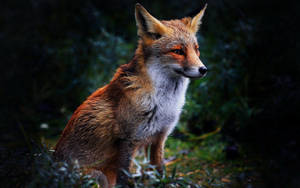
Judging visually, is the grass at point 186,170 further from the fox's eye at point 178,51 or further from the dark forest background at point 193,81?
the fox's eye at point 178,51

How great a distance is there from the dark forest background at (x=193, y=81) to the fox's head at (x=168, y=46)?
868 mm

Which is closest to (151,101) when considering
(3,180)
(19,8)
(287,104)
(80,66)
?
(3,180)

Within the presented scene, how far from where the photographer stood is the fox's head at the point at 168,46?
331cm

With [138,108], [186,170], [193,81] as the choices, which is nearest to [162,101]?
[138,108]

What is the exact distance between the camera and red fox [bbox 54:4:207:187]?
3332 mm

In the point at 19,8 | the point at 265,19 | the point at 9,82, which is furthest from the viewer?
the point at 19,8

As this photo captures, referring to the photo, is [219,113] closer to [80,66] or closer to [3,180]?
[80,66]

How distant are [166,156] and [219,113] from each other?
132 cm

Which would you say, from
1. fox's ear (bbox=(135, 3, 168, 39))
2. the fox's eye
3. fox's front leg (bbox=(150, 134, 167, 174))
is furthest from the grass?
fox's ear (bbox=(135, 3, 168, 39))

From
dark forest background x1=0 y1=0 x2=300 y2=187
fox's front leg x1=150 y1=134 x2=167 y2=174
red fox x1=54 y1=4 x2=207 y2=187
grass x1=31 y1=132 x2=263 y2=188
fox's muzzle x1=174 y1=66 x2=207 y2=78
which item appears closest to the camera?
grass x1=31 y1=132 x2=263 y2=188

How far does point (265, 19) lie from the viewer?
5.77m

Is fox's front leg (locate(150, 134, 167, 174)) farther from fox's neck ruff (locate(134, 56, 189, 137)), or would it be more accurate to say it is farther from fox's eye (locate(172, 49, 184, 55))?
fox's eye (locate(172, 49, 184, 55))

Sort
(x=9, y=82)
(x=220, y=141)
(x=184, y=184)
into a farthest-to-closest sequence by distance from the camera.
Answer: (x=9, y=82), (x=220, y=141), (x=184, y=184)

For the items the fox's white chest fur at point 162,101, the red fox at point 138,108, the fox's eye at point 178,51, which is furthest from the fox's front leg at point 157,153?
the fox's eye at point 178,51
